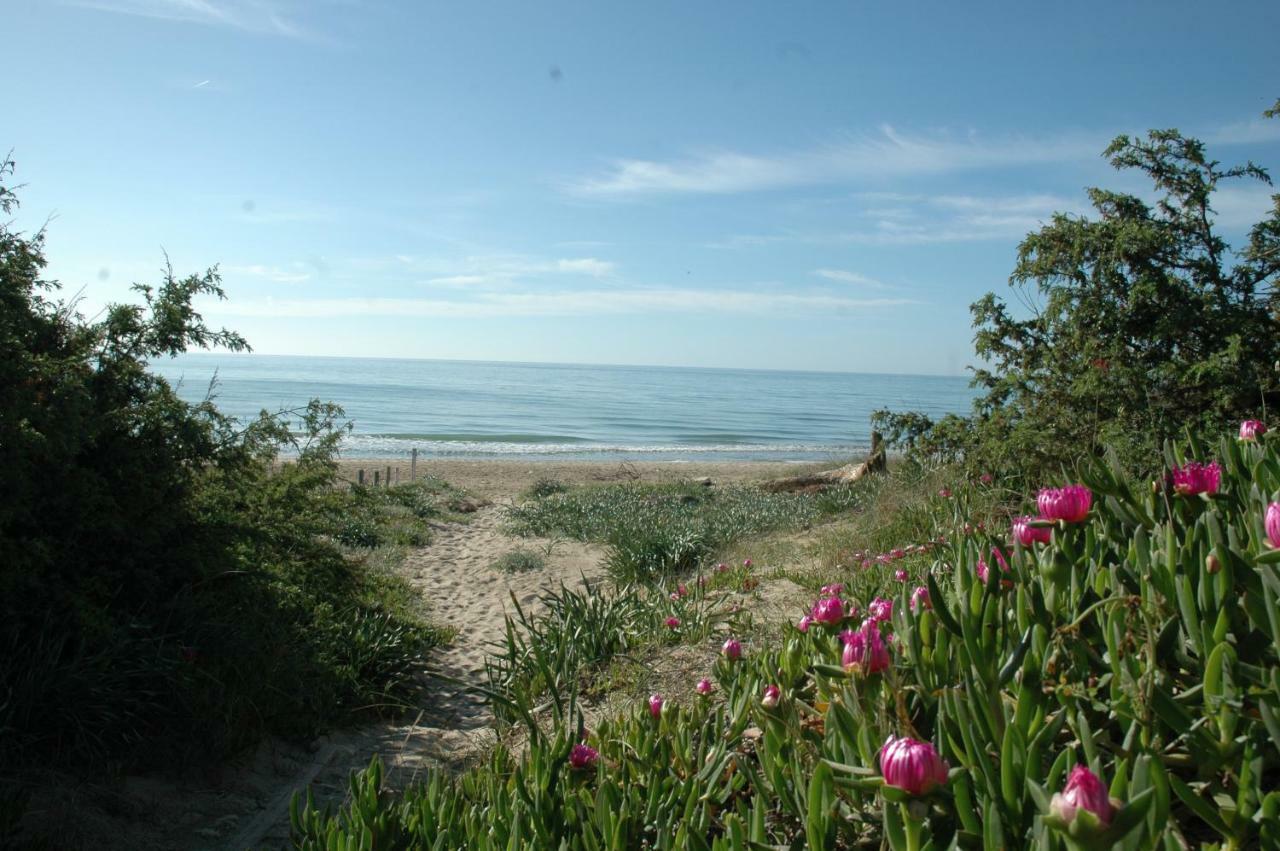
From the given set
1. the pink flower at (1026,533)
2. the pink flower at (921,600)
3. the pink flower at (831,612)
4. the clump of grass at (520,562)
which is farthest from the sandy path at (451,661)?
the pink flower at (1026,533)

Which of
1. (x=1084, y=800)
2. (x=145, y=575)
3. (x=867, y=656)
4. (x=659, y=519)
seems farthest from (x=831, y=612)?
(x=659, y=519)

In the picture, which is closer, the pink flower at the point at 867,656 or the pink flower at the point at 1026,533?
the pink flower at the point at 867,656

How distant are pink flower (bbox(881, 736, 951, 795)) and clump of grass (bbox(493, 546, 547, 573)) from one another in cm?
898

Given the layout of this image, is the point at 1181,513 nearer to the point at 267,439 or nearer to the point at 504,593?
the point at 267,439

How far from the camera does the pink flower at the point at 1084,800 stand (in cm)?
125

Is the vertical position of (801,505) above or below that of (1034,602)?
below

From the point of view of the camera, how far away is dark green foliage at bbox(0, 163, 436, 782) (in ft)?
13.4

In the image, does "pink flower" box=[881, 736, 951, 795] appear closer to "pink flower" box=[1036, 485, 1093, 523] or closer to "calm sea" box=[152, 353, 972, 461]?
"pink flower" box=[1036, 485, 1093, 523]

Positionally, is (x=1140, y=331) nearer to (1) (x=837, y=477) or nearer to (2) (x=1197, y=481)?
(2) (x=1197, y=481)

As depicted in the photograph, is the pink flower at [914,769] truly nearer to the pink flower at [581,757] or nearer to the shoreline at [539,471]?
the pink flower at [581,757]

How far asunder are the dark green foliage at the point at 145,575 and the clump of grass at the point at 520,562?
127 inches

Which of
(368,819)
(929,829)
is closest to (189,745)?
(368,819)

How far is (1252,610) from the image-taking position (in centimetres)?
182

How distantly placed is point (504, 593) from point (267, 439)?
131 inches
